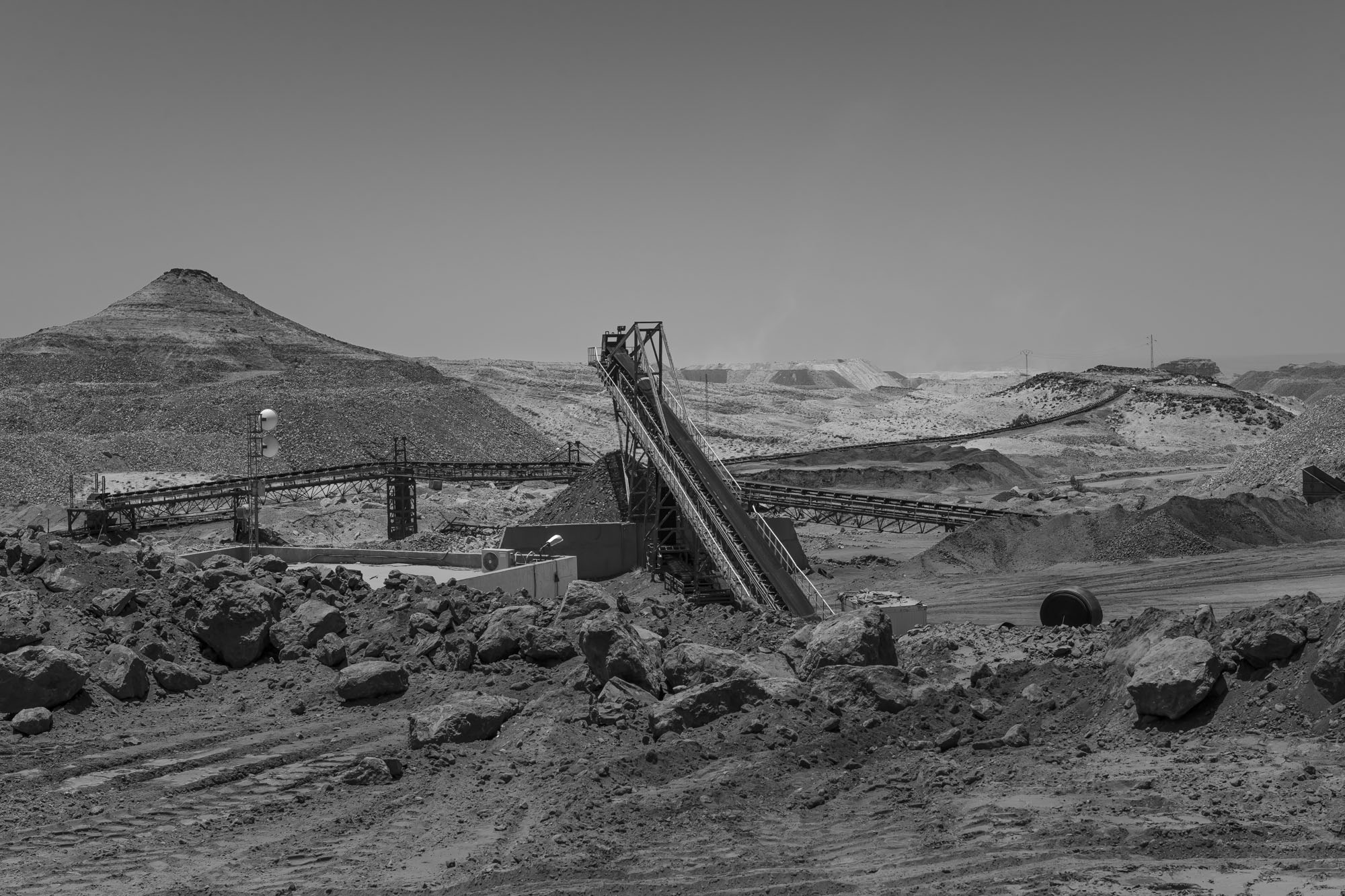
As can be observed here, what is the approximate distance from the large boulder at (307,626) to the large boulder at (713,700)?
594 centimetres

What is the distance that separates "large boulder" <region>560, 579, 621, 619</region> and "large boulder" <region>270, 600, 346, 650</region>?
10.3 ft

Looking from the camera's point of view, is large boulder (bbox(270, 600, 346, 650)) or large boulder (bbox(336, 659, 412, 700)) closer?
large boulder (bbox(336, 659, 412, 700))

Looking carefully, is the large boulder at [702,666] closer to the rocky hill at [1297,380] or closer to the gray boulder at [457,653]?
the gray boulder at [457,653]

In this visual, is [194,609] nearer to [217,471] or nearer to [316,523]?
[316,523]

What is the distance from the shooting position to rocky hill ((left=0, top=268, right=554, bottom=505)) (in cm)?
7438

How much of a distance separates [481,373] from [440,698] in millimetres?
125035

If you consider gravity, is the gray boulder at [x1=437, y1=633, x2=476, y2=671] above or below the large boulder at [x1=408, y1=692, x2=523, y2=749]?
above

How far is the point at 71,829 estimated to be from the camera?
11062mm

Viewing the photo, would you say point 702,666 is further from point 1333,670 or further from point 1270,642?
point 1333,670

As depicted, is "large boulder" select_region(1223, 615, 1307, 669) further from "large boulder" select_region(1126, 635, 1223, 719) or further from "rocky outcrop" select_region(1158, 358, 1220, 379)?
"rocky outcrop" select_region(1158, 358, 1220, 379)

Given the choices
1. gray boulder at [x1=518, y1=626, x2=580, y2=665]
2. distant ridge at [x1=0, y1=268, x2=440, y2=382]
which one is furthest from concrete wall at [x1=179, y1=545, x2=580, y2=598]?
distant ridge at [x1=0, y1=268, x2=440, y2=382]

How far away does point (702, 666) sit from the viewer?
13500 mm

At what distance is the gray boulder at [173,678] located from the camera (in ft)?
49.8

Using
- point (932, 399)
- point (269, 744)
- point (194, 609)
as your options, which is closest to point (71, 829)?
point (269, 744)
